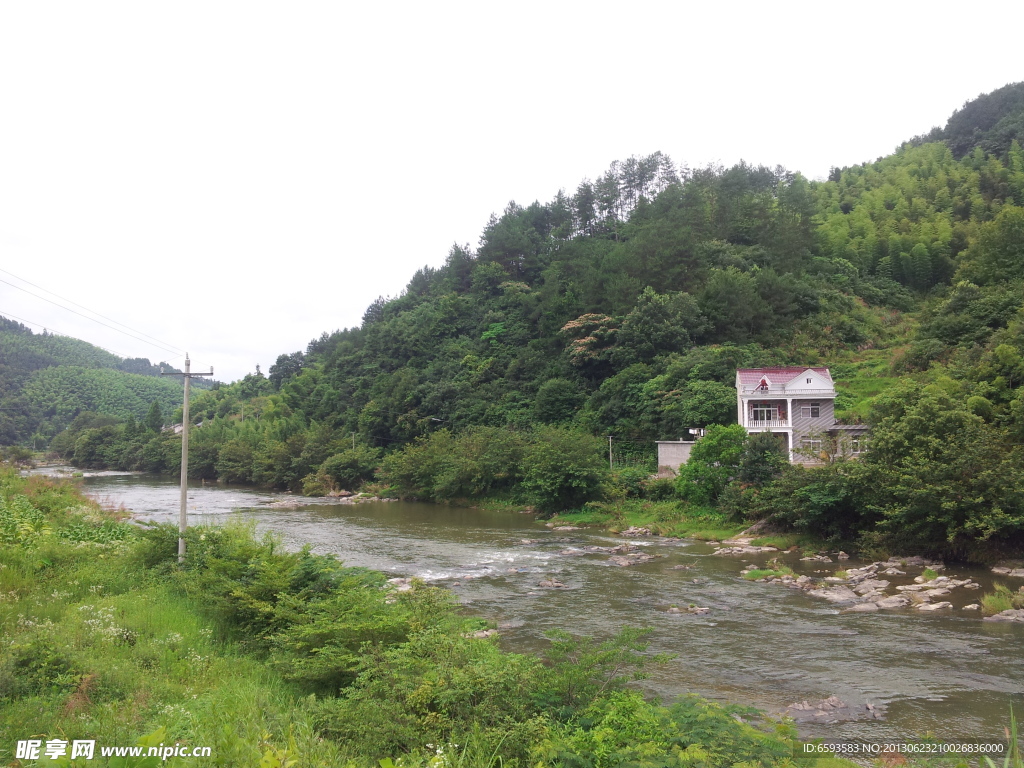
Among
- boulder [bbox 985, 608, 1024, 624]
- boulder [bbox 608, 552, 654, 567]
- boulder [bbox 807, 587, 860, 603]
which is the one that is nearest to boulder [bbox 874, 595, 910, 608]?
boulder [bbox 807, 587, 860, 603]

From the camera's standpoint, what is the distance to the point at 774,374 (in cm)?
3356

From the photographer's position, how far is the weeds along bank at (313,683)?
546cm

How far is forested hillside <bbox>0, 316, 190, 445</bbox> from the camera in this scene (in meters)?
87.0

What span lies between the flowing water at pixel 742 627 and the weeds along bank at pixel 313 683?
2223 millimetres

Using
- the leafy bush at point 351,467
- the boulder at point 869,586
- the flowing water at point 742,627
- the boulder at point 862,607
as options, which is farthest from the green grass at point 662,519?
the leafy bush at point 351,467

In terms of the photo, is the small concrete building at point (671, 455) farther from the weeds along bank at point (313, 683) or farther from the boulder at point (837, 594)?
the weeds along bank at point (313, 683)

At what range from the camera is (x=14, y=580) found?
34.4 feet

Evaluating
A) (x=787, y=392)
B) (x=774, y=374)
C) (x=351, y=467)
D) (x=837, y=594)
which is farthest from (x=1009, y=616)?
(x=351, y=467)

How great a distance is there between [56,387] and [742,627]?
394 feet

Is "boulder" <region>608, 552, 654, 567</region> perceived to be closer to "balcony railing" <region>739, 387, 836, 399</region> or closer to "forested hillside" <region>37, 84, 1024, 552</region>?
"forested hillside" <region>37, 84, 1024, 552</region>

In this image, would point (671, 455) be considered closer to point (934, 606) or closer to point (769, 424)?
point (769, 424)

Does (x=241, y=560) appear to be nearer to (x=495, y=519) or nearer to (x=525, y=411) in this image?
(x=495, y=519)

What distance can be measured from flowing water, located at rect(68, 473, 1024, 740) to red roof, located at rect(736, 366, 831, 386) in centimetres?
1256

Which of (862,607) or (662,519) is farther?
(662,519)
